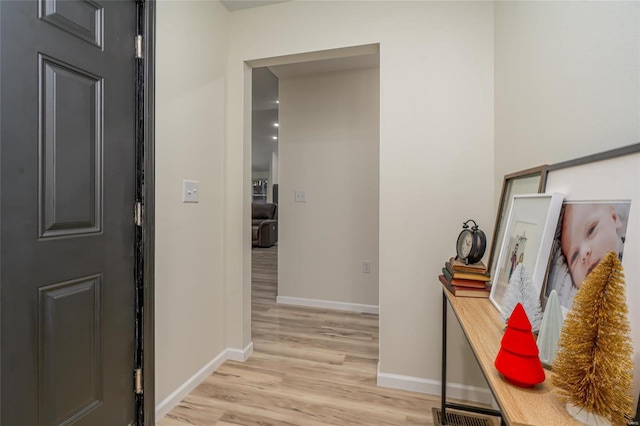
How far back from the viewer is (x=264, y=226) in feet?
25.0

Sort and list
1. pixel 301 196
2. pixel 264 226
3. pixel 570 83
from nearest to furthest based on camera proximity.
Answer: pixel 570 83 < pixel 301 196 < pixel 264 226

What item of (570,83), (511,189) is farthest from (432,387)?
(570,83)

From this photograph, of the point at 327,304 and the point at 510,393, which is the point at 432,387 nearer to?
the point at 510,393

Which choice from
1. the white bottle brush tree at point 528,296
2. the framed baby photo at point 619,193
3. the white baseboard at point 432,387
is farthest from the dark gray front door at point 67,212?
the framed baby photo at point 619,193

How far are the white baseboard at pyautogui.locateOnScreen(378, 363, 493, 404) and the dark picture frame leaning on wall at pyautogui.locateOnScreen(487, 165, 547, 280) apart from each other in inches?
33.5

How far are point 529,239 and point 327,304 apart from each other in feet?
8.53

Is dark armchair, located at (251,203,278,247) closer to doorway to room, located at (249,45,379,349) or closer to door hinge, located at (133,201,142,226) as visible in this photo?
doorway to room, located at (249,45,379,349)

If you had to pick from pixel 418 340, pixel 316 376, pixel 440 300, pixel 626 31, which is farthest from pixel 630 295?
pixel 316 376

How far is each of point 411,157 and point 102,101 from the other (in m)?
1.57

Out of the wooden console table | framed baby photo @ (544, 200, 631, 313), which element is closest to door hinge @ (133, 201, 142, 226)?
the wooden console table

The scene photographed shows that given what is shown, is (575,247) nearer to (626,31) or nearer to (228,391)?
(626,31)

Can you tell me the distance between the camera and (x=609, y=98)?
0.79 meters

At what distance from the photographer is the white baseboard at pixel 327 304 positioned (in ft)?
10.7

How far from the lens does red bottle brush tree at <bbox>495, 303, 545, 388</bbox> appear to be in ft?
2.02
